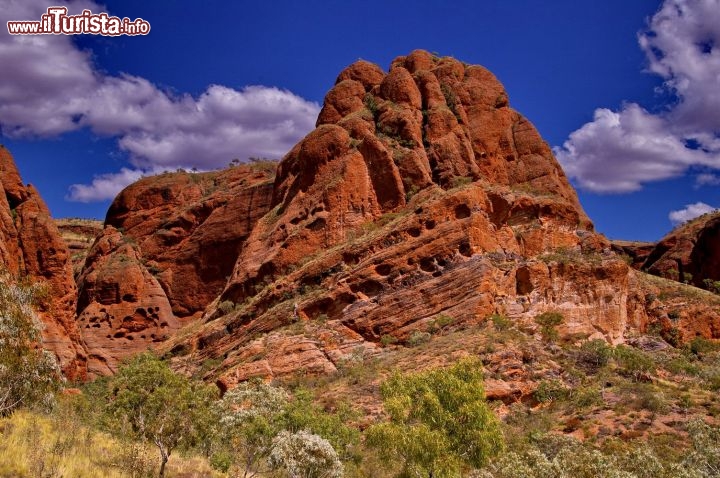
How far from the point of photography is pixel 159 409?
50.8 ft

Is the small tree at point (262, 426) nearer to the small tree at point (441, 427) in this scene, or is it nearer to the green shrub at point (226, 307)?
the small tree at point (441, 427)

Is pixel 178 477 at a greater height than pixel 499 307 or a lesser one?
lesser

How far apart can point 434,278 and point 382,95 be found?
2657 centimetres

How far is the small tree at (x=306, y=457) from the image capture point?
15219mm

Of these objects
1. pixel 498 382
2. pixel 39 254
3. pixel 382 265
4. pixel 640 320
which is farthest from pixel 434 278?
pixel 39 254

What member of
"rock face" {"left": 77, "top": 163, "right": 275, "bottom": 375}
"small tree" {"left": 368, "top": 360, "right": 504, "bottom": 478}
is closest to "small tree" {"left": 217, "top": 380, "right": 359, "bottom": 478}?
"small tree" {"left": 368, "top": 360, "right": 504, "bottom": 478}

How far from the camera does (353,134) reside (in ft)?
178

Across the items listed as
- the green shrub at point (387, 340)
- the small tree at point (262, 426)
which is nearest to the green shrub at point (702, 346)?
the green shrub at point (387, 340)

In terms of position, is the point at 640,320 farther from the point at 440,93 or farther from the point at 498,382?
the point at 440,93

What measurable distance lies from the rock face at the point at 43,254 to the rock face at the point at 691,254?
7217 centimetres

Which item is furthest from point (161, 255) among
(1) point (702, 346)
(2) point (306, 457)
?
(2) point (306, 457)

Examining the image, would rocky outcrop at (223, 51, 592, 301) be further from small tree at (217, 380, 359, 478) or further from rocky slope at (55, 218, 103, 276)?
rocky slope at (55, 218, 103, 276)

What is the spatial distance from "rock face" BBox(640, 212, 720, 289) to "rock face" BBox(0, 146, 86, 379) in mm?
72171

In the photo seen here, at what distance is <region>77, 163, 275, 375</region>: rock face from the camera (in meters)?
60.6
